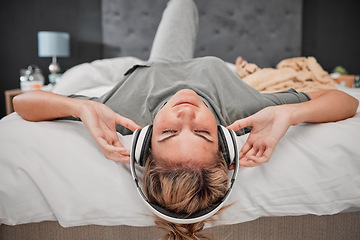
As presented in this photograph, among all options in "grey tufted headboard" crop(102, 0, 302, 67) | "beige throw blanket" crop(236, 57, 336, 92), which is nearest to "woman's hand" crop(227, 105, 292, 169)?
"beige throw blanket" crop(236, 57, 336, 92)

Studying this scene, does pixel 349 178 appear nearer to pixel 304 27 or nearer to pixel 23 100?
pixel 23 100

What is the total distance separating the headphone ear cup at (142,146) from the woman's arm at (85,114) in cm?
4

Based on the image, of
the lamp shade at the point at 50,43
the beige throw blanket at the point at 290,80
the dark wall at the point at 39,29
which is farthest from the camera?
the dark wall at the point at 39,29

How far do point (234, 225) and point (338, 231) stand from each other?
0.35 m

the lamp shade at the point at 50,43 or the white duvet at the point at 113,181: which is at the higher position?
the lamp shade at the point at 50,43

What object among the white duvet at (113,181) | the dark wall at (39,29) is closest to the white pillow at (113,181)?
the white duvet at (113,181)

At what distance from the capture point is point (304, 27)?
12.0ft

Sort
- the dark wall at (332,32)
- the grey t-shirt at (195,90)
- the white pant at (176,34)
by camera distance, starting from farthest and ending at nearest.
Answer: the dark wall at (332,32) → the white pant at (176,34) → the grey t-shirt at (195,90)

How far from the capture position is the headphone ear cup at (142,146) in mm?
739

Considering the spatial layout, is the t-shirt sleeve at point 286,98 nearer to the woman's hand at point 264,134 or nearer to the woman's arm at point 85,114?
the woman's hand at point 264,134

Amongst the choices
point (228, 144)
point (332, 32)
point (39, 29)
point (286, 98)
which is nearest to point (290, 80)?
point (286, 98)

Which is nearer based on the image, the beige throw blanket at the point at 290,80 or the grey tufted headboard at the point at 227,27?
the beige throw blanket at the point at 290,80

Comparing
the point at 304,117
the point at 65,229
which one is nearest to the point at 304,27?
the point at 304,117

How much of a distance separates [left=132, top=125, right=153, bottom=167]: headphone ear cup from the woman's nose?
110mm
